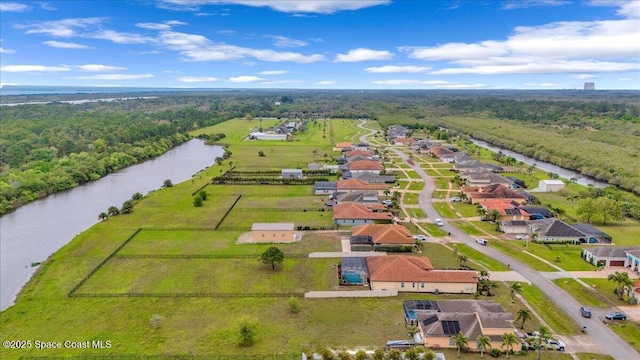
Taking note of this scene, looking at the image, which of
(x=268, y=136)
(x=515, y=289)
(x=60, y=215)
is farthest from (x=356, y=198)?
(x=268, y=136)

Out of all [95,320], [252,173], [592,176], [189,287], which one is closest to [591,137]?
[592,176]

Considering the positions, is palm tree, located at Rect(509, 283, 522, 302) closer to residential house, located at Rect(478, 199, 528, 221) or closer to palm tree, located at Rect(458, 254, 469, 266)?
palm tree, located at Rect(458, 254, 469, 266)

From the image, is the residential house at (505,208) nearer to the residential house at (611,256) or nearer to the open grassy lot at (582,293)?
the residential house at (611,256)

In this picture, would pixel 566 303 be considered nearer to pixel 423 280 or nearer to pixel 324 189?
pixel 423 280

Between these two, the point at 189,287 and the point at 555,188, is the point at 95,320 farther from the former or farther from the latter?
the point at 555,188

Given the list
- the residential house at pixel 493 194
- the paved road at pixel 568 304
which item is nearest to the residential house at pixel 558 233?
the paved road at pixel 568 304

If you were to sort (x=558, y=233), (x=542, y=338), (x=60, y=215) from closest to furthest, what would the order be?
(x=542, y=338) < (x=558, y=233) < (x=60, y=215)
